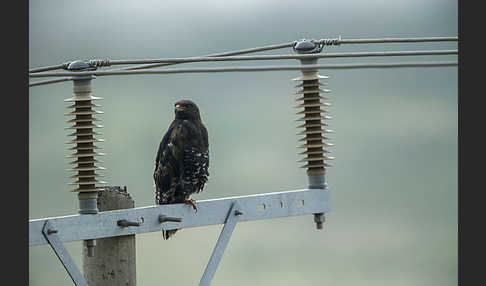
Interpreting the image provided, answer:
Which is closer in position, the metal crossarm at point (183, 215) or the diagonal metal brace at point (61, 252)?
the diagonal metal brace at point (61, 252)

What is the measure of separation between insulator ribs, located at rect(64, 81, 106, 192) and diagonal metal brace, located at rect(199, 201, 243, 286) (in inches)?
39.8

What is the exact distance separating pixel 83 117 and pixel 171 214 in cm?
101

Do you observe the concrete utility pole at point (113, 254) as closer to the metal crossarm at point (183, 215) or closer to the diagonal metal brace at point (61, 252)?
the metal crossarm at point (183, 215)

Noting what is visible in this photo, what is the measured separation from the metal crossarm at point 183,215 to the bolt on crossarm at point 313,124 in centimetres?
15

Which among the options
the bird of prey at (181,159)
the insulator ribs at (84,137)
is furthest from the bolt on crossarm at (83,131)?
the bird of prey at (181,159)

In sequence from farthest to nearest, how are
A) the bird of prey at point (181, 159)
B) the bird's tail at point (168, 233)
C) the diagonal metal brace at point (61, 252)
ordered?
the bird of prey at point (181, 159) → the bird's tail at point (168, 233) → the diagonal metal brace at point (61, 252)

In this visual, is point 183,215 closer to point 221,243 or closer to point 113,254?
point 221,243

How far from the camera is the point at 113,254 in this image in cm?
661

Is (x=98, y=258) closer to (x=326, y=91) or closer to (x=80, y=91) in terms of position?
(x=80, y=91)

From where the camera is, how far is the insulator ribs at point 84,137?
6520 millimetres

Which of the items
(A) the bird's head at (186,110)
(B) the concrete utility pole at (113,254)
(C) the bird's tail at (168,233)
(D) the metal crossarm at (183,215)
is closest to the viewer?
(D) the metal crossarm at (183,215)

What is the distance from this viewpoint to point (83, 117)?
6559 mm

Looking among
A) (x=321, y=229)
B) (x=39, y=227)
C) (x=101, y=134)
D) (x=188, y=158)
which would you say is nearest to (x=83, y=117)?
(x=101, y=134)

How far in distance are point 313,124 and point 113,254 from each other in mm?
1919
